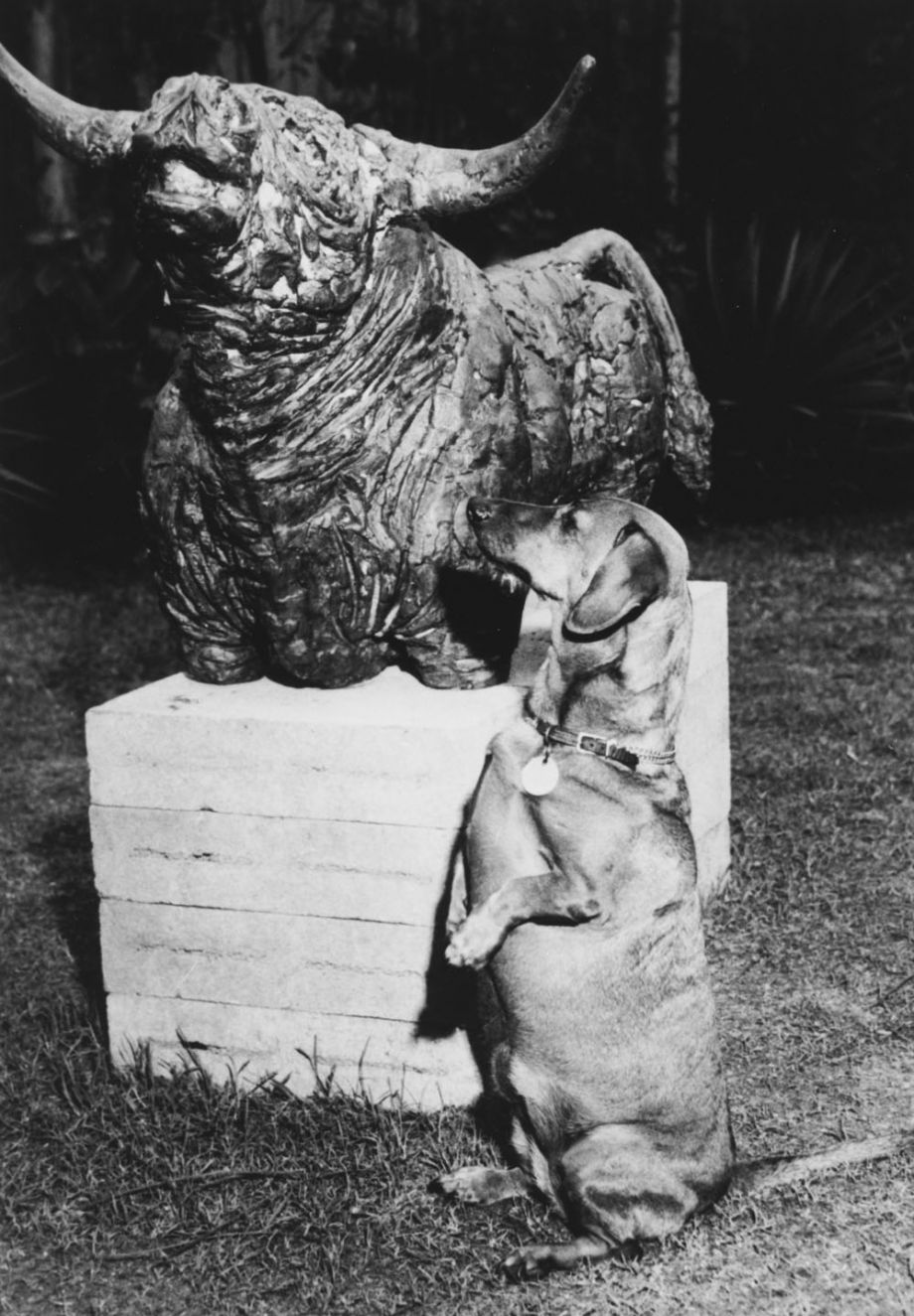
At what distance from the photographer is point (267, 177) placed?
3.54 metres

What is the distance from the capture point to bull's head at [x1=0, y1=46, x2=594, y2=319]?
3445 millimetres

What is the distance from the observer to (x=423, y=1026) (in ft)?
13.2

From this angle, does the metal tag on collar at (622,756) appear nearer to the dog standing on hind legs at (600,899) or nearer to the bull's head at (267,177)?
the dog standing on hind legs at (600,899)

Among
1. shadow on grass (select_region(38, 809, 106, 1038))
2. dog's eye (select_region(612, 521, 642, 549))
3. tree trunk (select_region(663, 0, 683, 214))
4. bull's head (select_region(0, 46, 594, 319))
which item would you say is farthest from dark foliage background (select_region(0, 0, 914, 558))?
dog's eye (select_region(612, 521, 642, 549))

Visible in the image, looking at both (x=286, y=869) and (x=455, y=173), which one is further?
(x=286, y=869)

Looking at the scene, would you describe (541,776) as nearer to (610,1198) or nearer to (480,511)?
(480,511)

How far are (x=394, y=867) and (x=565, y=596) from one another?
98 centimetres

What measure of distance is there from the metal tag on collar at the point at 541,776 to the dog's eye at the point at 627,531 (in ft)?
1.47

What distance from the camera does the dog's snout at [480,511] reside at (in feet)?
11.3

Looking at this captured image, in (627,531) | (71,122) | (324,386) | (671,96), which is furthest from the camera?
(671,96)

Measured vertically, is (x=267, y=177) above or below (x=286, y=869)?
above

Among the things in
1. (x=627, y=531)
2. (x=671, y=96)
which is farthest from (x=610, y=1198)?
(x=671, y=96)

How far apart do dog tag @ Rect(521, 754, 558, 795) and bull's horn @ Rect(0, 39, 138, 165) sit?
5.39ft

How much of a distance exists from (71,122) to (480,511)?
4.37ft
